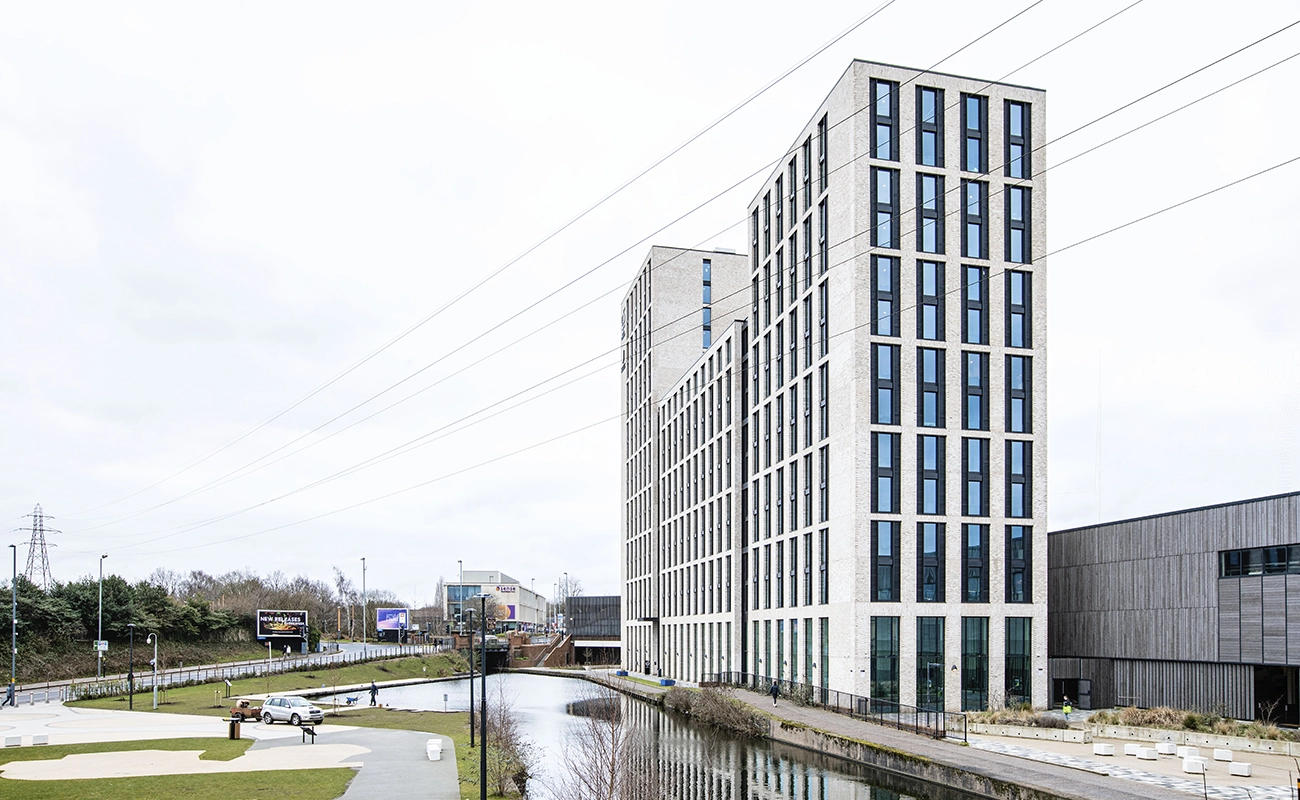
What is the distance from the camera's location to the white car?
51.7 meters

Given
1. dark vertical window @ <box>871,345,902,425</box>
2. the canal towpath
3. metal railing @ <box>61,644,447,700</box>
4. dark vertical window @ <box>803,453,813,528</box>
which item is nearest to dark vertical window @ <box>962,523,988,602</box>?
dark vertical window @ <box>871,345,902,425</box>

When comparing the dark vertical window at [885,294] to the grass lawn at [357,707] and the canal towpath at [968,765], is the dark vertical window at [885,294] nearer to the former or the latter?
the canal towpath at [968,765]

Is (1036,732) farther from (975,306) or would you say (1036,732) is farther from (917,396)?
(975,306)

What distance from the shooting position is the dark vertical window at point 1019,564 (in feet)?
187

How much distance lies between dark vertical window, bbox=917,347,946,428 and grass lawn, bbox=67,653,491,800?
93.5 feet

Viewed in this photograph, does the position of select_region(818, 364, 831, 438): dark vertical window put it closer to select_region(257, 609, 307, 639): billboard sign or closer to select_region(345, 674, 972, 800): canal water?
select_region(345, 674, 972, 800): canal water

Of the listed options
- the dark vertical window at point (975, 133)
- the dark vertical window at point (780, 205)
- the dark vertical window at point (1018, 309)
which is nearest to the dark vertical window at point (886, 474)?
the dark vertical window at point (1018, 309)

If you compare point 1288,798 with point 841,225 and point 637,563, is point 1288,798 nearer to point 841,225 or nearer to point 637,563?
point 841,225

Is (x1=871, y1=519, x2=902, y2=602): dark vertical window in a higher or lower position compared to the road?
higher

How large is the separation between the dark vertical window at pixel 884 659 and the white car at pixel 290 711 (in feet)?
90.7

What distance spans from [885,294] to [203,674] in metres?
64.3

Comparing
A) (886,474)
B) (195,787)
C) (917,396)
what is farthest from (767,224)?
(195,787)

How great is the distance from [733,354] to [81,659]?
59.7 meters

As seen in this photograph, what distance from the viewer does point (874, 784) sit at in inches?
1382
